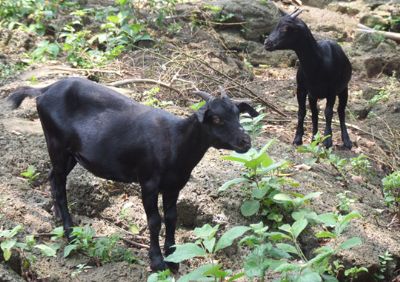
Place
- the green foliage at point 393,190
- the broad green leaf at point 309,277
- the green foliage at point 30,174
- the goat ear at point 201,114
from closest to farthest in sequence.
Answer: the broad green leaf at point 309,277, the goat ear at point 201,114, the green foliage at point 30,174, the green foliage at point 393,190

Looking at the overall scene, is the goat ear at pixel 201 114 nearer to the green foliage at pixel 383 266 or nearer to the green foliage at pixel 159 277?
the green foliage at pixel 159 277

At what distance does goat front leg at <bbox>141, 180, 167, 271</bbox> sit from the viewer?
484 cm

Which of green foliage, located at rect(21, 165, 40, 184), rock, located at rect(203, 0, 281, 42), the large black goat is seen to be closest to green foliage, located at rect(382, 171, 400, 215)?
the large black goat

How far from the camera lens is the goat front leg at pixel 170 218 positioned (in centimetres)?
498

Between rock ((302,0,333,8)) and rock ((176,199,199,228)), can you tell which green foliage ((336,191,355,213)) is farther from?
rock ((302,0,333,8))

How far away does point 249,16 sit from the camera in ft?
43.8

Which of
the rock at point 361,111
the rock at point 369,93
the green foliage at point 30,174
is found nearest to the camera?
the green foliage at point 30,174

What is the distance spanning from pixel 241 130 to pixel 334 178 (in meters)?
2.47

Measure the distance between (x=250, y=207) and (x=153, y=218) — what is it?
0.87m

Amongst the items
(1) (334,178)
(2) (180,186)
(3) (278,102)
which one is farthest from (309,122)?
(2) (180,186)

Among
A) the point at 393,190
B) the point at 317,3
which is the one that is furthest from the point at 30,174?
the point at 317,3

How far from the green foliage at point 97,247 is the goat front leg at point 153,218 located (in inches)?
9.8

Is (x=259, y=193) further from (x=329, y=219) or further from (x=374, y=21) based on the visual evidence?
(x=374, y=21)

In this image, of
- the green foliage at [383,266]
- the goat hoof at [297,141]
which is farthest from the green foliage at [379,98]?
the green foliage at [383,266]
